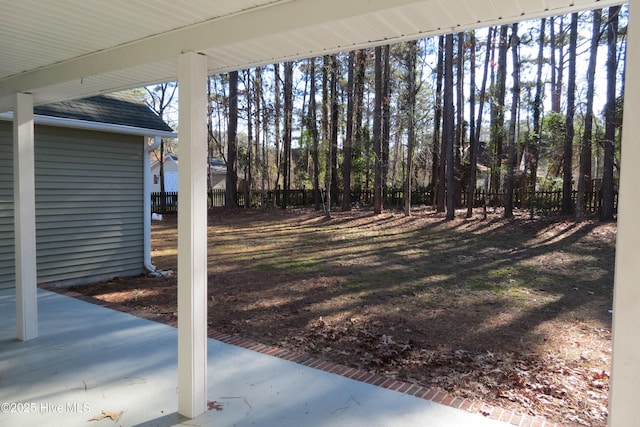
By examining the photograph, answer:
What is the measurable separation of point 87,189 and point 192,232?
507 cm

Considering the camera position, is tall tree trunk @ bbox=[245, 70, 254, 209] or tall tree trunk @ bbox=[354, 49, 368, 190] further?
tall tree trunk @ bbox=[245, 70, 254, 209]

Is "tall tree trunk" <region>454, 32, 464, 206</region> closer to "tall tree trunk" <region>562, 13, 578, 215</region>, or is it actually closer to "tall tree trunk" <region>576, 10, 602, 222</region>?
"tall tree trunk" <region>562, 13, 578, 215</region>

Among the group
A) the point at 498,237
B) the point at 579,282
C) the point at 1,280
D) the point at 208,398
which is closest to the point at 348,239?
the point at 498,237

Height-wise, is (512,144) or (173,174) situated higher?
(173,174)

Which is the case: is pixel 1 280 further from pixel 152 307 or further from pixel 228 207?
pixel 228 207

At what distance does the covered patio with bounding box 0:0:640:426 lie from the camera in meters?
1.43

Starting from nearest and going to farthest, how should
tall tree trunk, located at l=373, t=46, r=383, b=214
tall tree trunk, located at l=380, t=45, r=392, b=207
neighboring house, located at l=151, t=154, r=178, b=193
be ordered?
tall tree trunk, located at l=373, t=46, r=383, b=214
tall tree trunk, located at l=380, t=45, r=392, b=207
neighboring house, located at l=151, t=154, r=178, b=193

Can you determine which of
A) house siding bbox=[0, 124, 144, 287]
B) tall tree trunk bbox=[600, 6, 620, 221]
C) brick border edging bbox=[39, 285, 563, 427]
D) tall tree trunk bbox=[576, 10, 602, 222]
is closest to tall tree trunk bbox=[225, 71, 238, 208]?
house siding bbox=[0, 124, 144, 287]

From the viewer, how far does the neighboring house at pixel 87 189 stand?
19.4 feet

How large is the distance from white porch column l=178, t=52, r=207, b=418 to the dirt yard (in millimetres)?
1736

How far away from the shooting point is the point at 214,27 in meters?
2.41

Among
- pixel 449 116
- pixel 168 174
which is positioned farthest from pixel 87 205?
pixel 168 174

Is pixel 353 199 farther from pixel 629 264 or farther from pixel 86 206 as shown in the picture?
pixel 629 264

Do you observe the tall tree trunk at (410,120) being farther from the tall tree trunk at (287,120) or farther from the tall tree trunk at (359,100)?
the tall tree trunk at (287,120)
